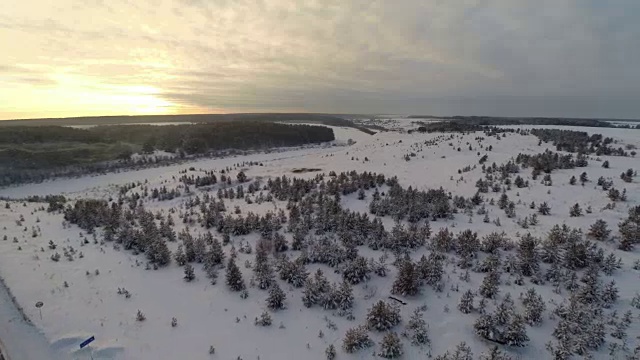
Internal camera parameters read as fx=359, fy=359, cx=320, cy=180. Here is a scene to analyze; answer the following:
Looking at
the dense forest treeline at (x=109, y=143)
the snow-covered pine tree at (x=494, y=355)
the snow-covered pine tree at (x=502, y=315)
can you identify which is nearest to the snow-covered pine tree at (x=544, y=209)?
the snow-covered pine tree at (x=502, y=315)

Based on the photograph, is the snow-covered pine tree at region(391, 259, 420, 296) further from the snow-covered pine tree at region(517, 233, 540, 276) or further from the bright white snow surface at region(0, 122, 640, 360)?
the snow-covered pine tree at region(517, 233, 540, 276)

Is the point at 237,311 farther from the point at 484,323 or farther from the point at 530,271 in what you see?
the point at 530,271

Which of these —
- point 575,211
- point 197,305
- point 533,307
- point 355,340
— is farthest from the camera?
point 575,211

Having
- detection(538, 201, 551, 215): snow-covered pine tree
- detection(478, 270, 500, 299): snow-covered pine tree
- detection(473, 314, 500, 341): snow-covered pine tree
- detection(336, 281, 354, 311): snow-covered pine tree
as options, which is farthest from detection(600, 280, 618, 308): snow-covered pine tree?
detection(336, 281, 354, 311): snow-covered pine tree

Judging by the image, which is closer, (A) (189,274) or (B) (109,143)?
(A) (189,274)

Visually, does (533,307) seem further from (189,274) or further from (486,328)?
(189,274)

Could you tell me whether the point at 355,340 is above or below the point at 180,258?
below

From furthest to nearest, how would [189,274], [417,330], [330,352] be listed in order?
[189,274] < [417,330] < [330,352]

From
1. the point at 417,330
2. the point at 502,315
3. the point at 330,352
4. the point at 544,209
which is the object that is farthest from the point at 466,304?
the point at 544,209

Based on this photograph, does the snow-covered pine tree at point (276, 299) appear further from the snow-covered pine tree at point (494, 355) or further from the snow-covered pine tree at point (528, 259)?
the snow-covered pine tree at point (528, 259)
